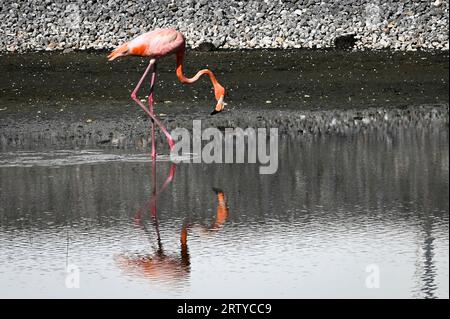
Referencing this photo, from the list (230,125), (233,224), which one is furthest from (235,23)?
(233,224)

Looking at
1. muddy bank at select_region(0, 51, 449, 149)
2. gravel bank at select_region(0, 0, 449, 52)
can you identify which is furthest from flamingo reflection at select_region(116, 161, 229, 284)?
gravel bank at select_region(0, 0, 449, 52)

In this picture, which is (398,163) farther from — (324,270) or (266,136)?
(324,270)

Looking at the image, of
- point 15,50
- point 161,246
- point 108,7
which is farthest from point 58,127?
point 108,7

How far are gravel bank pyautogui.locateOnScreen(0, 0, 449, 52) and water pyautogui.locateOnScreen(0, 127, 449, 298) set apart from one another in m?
10.7

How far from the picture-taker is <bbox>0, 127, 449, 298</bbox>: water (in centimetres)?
780

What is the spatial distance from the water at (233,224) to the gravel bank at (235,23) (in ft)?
35.3

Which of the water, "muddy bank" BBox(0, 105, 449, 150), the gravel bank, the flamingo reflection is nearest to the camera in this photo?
the water

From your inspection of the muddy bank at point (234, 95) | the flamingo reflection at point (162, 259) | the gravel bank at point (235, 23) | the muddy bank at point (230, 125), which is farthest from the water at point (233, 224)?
the gravel bank at point (235, 23)

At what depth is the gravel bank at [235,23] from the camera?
24.2 metres

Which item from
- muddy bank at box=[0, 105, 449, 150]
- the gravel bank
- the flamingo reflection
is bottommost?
the flamingo reflection

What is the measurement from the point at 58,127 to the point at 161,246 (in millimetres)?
6992

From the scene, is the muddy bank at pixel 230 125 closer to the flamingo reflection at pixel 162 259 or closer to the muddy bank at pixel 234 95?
the muddy bank at pixel 234 95

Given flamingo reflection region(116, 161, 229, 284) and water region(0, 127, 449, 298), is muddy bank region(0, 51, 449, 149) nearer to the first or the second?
water region(0, 127, 449, 298)

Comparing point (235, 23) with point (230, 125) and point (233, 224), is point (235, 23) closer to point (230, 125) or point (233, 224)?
point (230, 125)
